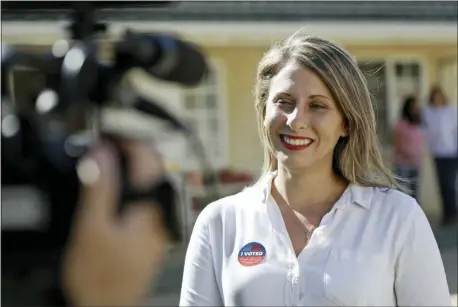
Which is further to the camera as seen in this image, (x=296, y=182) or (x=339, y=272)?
(x=296, y=182)

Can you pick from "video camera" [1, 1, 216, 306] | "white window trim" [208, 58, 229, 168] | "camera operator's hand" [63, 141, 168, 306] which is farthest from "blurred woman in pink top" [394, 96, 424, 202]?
"camera operator's hand" [63, 141, 168, 306]

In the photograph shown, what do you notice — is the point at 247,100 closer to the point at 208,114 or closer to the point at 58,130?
the point at 208,114

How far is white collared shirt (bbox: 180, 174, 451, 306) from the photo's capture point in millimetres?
1604

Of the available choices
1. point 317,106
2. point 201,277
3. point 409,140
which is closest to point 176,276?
point 409,140

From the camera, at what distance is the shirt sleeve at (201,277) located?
1.72m

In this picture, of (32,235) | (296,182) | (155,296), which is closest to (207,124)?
(155,296)

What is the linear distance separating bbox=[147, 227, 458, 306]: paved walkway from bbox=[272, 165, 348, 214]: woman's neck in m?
3.16

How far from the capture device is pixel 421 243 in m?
1.63

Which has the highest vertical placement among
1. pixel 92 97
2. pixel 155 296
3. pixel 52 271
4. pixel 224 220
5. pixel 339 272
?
pixel 92 97

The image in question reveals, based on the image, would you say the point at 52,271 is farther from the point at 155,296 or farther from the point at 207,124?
the point at 207,124

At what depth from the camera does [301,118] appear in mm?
1688

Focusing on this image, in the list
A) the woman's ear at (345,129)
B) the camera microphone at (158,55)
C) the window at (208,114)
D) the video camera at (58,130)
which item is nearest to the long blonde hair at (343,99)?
the woman's ear at (345,129)

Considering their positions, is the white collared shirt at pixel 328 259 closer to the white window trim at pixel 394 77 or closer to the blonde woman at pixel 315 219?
the blonde woman at pixel 315 219

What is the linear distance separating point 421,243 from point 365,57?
9403 millimetres
